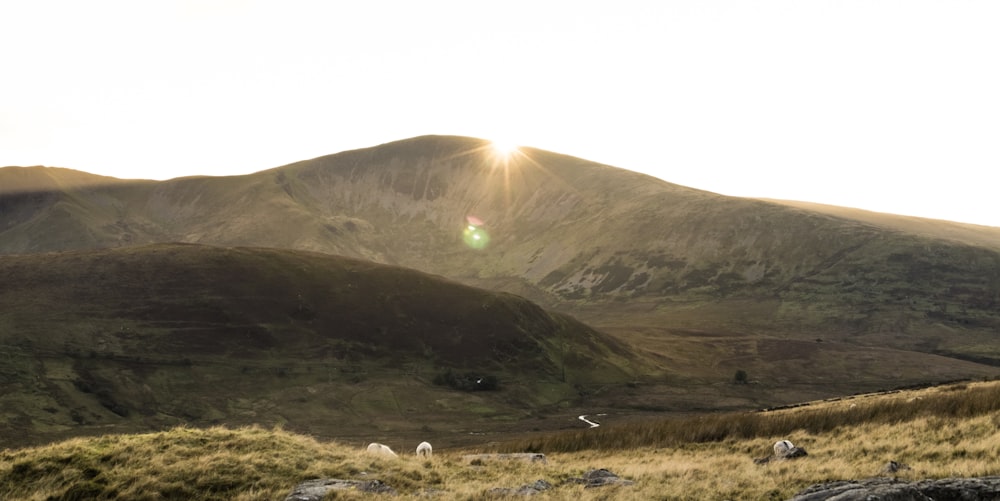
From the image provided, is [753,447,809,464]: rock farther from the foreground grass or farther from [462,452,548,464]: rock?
[462,452,548,464]: rock

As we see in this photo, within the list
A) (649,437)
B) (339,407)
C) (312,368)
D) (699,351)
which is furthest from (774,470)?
(699,351)

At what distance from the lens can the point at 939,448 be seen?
75.4 feet

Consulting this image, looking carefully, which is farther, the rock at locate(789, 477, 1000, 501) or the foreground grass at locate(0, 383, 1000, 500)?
the foreground grass at locate(0, 383, 1000, 500)

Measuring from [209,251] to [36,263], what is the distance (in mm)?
37181

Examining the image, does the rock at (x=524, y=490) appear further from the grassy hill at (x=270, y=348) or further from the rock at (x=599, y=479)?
the grassy hill at (x=270, y=348)

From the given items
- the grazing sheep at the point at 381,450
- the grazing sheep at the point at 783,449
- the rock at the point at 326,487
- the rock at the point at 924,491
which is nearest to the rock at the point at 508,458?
the grazing sheep at the point at 381,450

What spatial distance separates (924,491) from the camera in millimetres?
15945

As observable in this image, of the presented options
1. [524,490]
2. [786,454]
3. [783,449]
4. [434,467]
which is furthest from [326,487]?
[783,449]

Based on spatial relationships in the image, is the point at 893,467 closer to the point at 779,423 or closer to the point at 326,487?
the point at 326,487

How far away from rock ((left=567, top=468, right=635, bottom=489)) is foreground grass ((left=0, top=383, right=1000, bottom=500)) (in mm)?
599

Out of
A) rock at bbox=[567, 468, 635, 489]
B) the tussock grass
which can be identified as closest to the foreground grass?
the tussock grass

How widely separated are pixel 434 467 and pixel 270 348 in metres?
125

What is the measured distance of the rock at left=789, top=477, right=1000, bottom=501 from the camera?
51.4 feet

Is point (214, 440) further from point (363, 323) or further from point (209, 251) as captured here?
point (209, 251)
